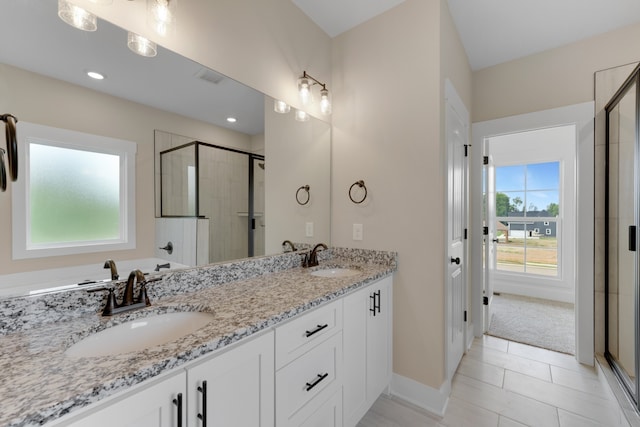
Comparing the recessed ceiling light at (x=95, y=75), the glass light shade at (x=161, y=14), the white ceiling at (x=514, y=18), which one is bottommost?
the recessed ceiling light at (x=95, y=75)

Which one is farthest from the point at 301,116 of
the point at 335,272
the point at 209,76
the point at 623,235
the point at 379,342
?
the point at 623,235

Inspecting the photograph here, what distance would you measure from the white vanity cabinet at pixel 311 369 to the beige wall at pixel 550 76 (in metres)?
2.61

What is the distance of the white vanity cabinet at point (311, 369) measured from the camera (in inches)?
40.9

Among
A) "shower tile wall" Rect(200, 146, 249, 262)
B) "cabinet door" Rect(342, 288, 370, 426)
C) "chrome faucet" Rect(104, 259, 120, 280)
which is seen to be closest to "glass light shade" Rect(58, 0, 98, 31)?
"shower tile wall" Rect(200, 146, 249, 262)

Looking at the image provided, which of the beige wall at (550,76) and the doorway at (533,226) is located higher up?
the beige wall at (550,76)

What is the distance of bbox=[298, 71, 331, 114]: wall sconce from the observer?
1.91 metres

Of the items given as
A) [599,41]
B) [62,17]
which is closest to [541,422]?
[599,41]

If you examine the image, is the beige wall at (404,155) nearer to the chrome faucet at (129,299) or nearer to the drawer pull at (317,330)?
the drawer pull at (317,330)

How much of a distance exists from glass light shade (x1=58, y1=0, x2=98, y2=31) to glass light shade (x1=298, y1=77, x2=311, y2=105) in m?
1.15

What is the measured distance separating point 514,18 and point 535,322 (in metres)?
3.01

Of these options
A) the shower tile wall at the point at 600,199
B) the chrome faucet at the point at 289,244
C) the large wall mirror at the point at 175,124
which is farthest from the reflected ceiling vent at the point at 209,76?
the shower tile wall at the point at 600,199

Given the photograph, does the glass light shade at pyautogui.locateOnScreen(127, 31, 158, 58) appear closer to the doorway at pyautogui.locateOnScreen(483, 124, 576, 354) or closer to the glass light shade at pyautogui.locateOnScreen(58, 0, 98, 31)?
the glass light shade at pyautogui.locateOnScreen(58, 0, 98, 31)

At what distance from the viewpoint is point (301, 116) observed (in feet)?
6.51

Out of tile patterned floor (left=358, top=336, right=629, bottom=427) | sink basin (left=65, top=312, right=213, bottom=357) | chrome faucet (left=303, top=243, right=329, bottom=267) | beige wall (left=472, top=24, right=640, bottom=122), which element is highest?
beige wall (left=472, top=24, right=640, bottom=122)
